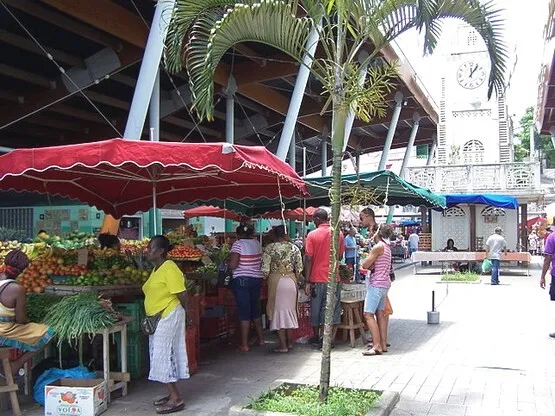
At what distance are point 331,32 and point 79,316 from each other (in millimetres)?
3472

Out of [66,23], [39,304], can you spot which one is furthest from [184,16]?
[66,23]

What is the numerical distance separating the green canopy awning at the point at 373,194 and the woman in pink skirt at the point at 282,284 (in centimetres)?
99

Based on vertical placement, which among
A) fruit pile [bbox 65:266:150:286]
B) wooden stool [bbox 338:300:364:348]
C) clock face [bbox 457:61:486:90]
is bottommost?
wooden stool [bbox 338:300:364:348]

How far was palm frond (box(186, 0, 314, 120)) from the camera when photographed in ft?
15.8

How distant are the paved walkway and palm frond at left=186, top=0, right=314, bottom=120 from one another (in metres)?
2.86

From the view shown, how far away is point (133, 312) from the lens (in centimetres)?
624

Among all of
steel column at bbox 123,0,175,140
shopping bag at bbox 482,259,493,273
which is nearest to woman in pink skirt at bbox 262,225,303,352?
steel column at bbox 123,0,175,140

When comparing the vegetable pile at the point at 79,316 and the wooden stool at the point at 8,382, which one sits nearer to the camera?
the wooden stool at the point at 8,382

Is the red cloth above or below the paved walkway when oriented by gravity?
above

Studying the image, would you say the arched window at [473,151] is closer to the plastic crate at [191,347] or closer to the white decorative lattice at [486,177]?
the white decorative lattice at [486,177]

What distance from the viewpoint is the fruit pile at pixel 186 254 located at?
9352 millimetres

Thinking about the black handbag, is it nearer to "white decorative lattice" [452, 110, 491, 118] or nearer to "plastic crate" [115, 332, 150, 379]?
"plastic crate" [115, 332, 150, 379]

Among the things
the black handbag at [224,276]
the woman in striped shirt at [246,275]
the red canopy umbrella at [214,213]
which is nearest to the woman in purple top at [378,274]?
the woman in striped shirt at [246,275]

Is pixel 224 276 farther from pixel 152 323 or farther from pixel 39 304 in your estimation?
pixel 152 323
